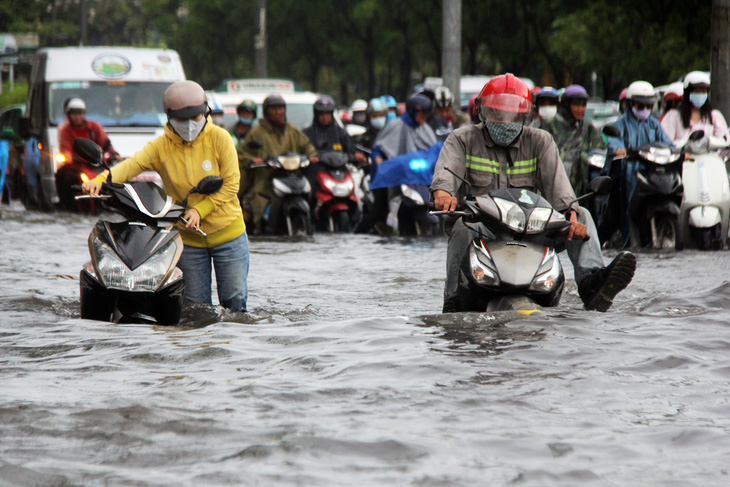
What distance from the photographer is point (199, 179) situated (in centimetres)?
674

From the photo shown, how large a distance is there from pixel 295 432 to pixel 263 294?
4.78 meters

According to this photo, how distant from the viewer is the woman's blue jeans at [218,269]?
22.6 ft

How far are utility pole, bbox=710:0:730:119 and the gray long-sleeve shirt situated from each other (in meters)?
7.85

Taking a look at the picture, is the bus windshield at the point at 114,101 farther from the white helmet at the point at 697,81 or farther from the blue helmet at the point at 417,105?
the white helmet at the point at 697,81

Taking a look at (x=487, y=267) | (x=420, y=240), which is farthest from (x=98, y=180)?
(x=420, y=240)

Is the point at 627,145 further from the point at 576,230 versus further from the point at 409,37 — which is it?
the point at 409,37

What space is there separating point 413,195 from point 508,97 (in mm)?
7008

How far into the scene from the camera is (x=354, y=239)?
13.7m

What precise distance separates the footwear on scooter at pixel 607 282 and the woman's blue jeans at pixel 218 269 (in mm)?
1942

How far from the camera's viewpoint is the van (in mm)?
17297

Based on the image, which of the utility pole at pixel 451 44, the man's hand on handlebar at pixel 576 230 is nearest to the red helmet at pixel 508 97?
the man's hand on handlebar at pixel 576 230

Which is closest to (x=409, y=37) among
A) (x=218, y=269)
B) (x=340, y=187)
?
(x=340, y=187)

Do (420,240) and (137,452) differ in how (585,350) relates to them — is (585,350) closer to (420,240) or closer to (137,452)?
(137,452)

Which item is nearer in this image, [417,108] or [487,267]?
[487,267]
